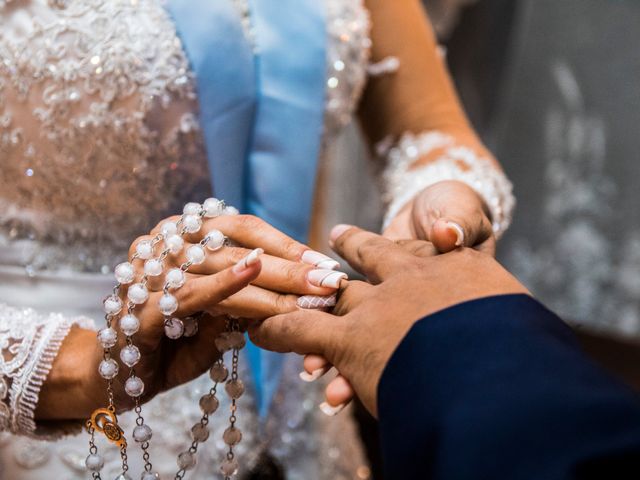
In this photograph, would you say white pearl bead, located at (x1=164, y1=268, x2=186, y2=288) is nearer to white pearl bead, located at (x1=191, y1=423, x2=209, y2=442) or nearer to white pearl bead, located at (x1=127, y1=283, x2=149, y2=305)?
white pearl bead, located at (x1=127, y1=283, x2=149, y2=305)

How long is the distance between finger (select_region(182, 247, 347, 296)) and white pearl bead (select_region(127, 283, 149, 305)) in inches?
1.5

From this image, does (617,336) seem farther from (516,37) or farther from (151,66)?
(151,66)

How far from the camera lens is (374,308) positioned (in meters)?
0.47

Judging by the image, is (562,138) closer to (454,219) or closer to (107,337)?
(454,219)

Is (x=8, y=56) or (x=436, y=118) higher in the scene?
(x=8, y=56)

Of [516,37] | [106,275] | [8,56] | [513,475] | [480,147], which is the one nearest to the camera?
[513,475]

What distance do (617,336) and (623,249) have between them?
0.20 metres

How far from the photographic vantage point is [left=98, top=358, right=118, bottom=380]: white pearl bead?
514 millimetres

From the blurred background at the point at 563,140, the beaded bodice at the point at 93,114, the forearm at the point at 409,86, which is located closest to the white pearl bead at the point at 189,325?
the beaded bodice at the point at 93,114

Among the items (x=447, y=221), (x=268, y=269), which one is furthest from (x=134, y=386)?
(x=447, y=221)

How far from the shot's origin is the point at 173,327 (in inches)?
19.8

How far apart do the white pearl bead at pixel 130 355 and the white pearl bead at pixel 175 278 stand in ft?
0.18

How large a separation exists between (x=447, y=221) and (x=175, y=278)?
0.20 metres

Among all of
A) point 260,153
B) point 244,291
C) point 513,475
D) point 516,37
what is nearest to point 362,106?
point 260,153
